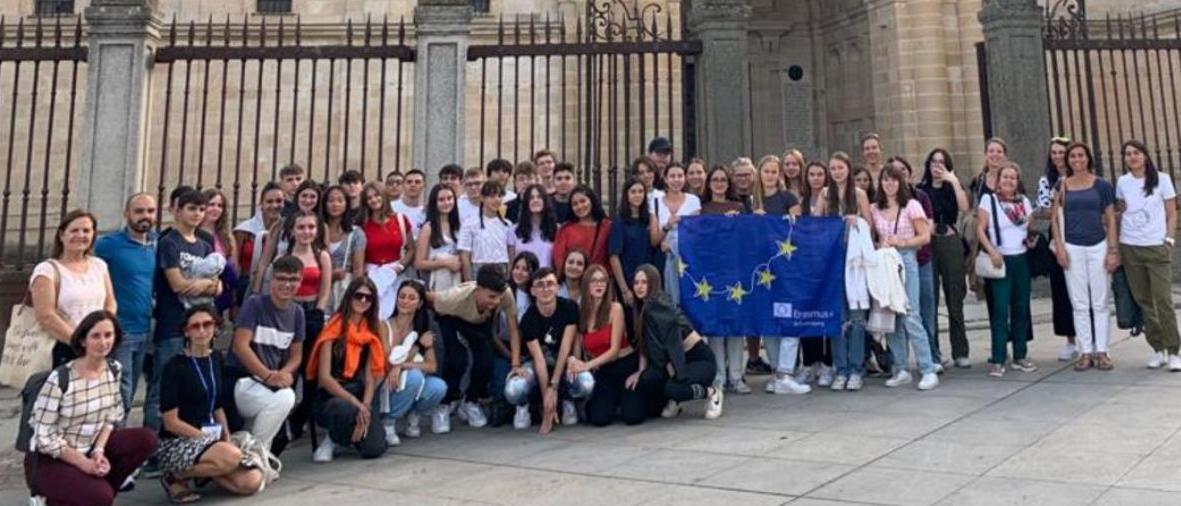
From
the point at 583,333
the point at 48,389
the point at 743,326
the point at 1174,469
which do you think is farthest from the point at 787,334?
the point at 48,389

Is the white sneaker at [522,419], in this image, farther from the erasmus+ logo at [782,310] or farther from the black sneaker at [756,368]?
the black sneaker at [756,368]

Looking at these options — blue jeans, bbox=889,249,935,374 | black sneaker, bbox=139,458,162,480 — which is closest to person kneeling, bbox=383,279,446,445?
black sneaker, bbox=139,458,162,480

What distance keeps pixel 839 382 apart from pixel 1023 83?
281 inches

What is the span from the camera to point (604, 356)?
6.45m

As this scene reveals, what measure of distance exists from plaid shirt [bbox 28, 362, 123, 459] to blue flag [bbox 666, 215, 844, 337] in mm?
4673

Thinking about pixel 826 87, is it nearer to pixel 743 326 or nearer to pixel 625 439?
pixel 743 326

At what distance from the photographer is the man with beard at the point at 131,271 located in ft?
18.2

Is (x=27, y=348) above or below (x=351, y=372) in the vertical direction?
above

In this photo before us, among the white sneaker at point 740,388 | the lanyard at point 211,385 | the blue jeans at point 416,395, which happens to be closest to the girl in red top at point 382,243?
the blue jeans at point 416,395

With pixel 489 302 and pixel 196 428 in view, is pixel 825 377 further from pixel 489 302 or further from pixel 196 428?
pixel 196 428

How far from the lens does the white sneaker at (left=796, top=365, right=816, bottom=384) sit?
7542 mm

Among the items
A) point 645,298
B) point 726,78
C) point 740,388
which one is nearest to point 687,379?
point 645,298

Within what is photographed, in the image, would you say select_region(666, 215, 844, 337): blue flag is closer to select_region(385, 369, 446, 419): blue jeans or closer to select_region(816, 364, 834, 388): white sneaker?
select_region(816, 364, 834, 388): white sneaker

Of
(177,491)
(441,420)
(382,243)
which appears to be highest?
(382,243)
